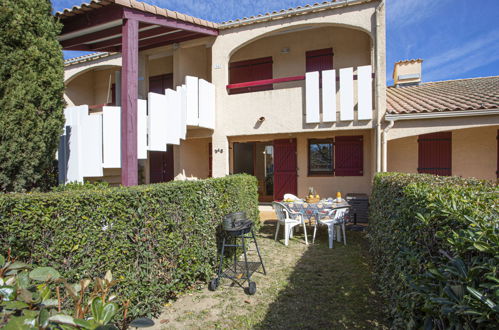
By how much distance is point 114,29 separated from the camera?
304 inches

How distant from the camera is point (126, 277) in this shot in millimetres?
3273

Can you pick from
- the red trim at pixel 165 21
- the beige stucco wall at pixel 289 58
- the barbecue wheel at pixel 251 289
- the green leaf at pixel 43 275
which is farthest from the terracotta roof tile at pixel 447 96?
the green leaf at pixel 43 275

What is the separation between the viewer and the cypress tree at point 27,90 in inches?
182

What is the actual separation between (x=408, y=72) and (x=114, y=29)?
1249 centimetres

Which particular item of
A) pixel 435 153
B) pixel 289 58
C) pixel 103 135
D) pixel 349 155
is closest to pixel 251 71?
pixel 289 58

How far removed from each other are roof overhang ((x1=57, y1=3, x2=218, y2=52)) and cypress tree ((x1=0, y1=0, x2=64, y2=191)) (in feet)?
5.06

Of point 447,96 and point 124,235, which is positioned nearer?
point 124,235

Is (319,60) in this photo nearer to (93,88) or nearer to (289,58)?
(289,58)

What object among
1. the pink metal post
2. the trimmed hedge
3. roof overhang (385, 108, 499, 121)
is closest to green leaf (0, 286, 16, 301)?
the trimmed hedge

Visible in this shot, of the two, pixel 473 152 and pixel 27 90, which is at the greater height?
pixel 27 90

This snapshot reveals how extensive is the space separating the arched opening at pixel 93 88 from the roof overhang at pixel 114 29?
176 inches

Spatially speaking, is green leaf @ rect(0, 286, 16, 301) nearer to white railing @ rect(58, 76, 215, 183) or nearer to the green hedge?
the green hedge

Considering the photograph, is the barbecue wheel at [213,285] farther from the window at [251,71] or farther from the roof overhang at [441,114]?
the window at [251,71]

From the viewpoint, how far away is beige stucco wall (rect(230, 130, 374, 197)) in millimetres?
9539
